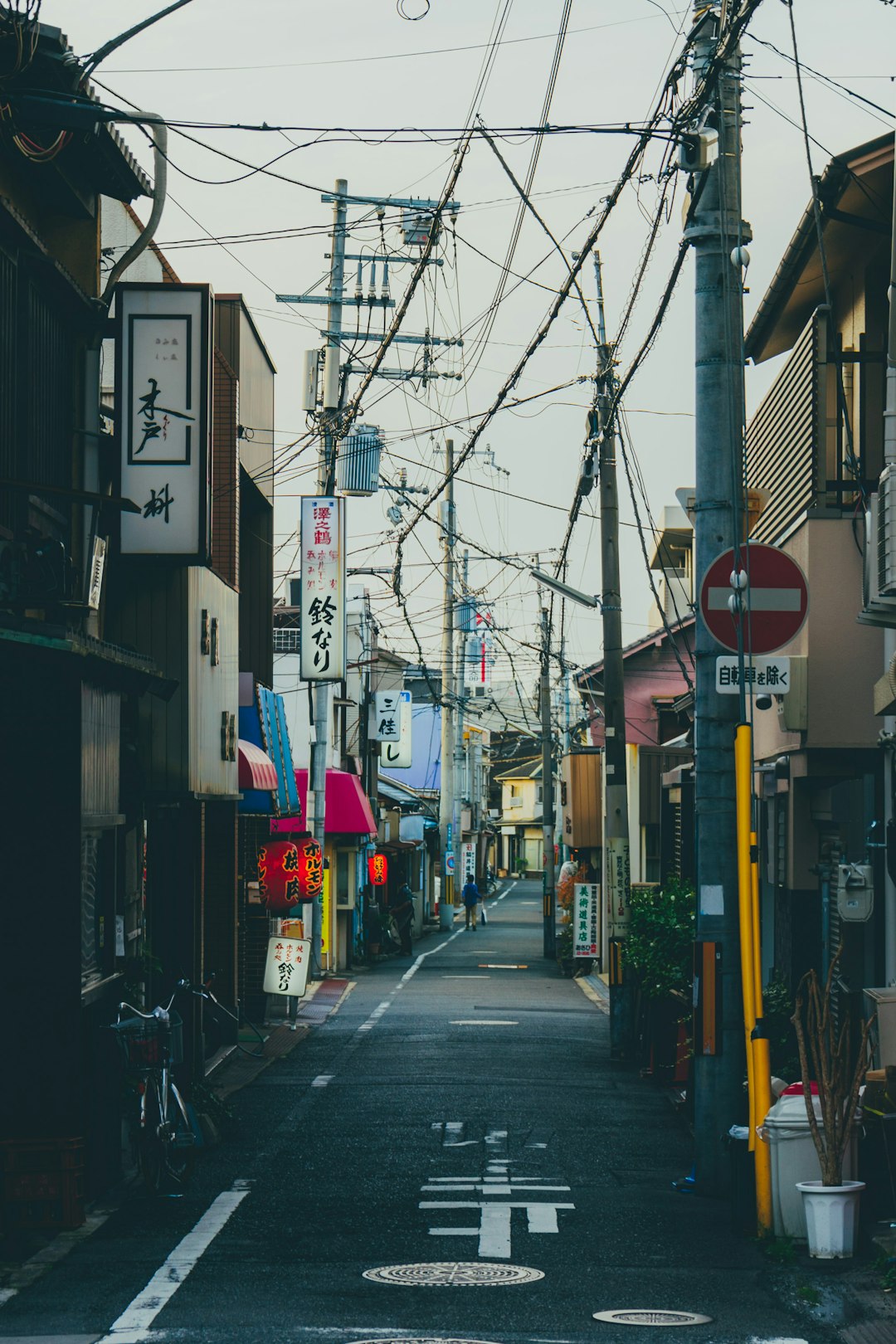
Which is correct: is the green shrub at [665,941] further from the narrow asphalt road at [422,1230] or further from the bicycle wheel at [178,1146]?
the bicycle wheel at [178,1146]

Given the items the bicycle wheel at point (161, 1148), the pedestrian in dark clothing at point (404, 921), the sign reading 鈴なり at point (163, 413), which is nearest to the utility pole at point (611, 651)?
the sign reading 鈴なり at point (163, 413)

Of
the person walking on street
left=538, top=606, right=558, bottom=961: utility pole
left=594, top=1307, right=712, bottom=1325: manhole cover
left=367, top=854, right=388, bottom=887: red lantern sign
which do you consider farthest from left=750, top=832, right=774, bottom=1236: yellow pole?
the person walking on street

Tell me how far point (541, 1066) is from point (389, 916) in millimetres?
24406

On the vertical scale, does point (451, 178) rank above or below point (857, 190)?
above

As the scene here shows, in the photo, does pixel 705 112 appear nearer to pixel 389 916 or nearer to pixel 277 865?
pixel 277 865

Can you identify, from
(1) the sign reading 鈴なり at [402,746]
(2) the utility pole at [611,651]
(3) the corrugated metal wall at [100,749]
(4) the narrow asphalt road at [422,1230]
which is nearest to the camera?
(4) the narrow asphalt road at [422,1230]

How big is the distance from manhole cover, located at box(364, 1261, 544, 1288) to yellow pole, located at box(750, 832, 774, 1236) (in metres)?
1.82

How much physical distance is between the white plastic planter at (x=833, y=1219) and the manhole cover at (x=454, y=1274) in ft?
5.81

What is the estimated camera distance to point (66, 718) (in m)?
11.7

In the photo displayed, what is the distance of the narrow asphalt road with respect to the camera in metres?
8.73

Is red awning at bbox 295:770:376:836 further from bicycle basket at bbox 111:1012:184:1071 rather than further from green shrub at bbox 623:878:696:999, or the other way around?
bicycle basket at bbox 111:1012:184:1071

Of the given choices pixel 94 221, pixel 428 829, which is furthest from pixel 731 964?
pixel 428 829

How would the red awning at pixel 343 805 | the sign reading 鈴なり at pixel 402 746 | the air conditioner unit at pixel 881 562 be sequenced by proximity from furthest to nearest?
the sign reading 鈴なり at pixel 402 746
the red awning at pixel 343 805
the air conditioner unit at pixel 881 562

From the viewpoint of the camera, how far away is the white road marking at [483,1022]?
2575cm
